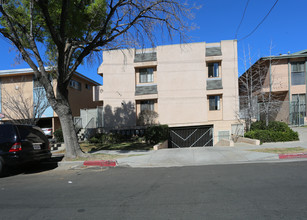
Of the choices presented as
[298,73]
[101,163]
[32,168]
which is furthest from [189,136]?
[32,168]

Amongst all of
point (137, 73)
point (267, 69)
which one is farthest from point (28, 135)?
point (267, 69)

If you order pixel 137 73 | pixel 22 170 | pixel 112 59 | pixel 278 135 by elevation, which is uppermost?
pixel 112 59

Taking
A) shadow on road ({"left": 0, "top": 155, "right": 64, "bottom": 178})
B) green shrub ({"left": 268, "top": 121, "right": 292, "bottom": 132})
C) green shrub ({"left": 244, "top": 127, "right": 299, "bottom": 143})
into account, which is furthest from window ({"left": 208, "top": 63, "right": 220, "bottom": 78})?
shadow on road ({"left": 0, "top": 155, "right": 64, "bottom": 178})

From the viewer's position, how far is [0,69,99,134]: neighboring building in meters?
18.8

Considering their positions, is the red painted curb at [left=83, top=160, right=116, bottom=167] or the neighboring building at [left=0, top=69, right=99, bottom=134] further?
the neighboring building at [left=0, top=69, right=99, bottom=134]

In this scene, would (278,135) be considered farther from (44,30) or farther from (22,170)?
(44,30)

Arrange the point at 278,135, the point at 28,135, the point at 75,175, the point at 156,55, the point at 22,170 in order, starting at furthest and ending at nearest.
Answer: the point at 156,55, the point at 278,135, the point at 22,170, the point at 28,135, the point at 75,175

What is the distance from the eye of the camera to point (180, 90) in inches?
725

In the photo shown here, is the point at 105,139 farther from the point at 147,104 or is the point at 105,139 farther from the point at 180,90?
the point at 180,90

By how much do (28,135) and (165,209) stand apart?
19.8 feet

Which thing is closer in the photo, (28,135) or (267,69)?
(28,135)

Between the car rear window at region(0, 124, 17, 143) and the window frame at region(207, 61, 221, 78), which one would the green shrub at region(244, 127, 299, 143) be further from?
the car rear window at region(0, 124, 17, 143)

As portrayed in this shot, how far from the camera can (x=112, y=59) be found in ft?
62.2

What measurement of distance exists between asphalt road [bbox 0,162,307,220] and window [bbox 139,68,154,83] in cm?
1278
